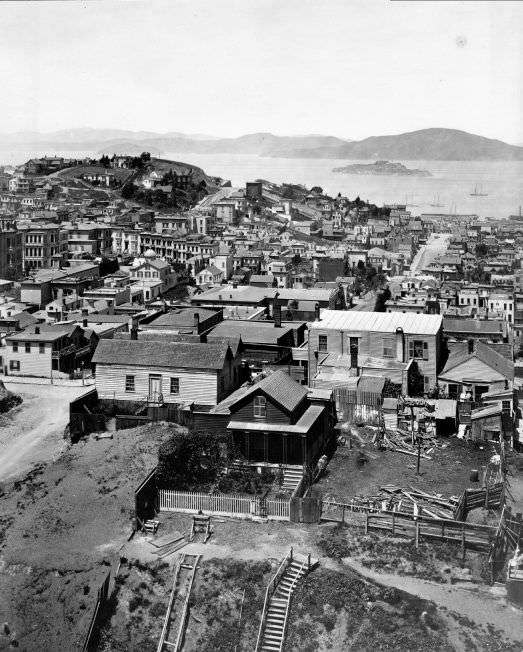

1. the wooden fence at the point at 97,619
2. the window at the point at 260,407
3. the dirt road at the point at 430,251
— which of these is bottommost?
the wooden fence at the point at 97,619

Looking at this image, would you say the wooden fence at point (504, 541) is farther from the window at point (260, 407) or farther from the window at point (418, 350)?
the window at point (418, 350)

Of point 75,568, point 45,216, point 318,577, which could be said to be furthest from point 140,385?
point 45,216

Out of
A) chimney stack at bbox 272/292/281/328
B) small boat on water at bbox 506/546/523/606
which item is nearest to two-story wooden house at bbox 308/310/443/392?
chimney stack at bbox 272/292/281/328

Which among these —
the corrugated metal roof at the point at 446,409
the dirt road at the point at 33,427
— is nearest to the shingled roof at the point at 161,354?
the dirt road at the point at 33,427

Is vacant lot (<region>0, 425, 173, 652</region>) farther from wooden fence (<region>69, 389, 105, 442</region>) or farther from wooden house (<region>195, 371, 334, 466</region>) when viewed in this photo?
wooden house (<region>195, 371, 334, 466</region>)

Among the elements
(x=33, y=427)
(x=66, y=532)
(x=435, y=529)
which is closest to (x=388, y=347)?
(x=435, y=529)

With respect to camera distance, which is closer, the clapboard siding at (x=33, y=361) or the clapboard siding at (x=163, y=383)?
the clapboard siding at (x=163, y=383)

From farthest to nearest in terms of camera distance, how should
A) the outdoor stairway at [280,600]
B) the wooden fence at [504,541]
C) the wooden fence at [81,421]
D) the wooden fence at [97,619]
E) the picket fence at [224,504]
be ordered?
the wooden fence at [81,421], the picket fence at [224,504], the wooden fence at [504,541], the wooden fence at [97,619], the outdoor stairway at [280,600]
